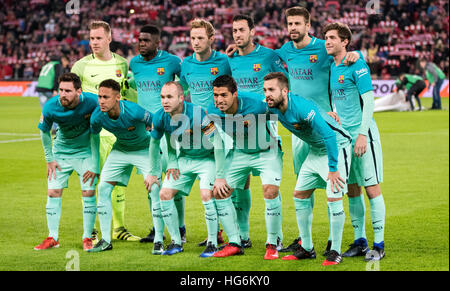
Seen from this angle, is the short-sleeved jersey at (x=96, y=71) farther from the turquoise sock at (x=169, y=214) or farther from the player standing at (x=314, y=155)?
the player standing at (x=314, y=155)

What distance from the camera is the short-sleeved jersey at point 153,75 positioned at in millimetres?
7781

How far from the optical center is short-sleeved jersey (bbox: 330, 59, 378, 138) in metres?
6.49

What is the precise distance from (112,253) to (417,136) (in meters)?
11.4

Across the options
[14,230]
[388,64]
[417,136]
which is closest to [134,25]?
[388,64]

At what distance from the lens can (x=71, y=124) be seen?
7.16m

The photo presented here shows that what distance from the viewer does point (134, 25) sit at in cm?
3684

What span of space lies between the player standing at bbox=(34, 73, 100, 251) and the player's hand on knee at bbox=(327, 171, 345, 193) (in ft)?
8.14

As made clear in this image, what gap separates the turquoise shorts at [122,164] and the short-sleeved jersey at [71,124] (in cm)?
Result: 30

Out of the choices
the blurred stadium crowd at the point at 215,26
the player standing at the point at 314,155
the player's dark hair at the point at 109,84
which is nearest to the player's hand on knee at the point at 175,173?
the player's dark hair at the point at 109,84

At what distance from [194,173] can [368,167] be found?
1.67m

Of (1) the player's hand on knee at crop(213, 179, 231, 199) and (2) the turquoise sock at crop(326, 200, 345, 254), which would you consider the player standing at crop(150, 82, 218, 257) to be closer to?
(1) the player's hand on knee at crop(213, 179, 231, 199)

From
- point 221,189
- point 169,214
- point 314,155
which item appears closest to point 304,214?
point 314,155

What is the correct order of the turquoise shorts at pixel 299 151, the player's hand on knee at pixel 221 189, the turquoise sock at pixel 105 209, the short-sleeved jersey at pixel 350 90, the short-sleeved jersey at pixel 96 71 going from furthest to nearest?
the short-sleeved jersey at pixel 96 71, the turquoise sock at pixel 105 209, the turquoise shorts at pixel 299 151, the player's hand on knee at pixel 221 189, the short-sleeved jersey at pixel 350 90

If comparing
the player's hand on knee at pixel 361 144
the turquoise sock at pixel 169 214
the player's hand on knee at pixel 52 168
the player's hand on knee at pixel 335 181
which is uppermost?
the player's hand on knee at pixel 361 144
